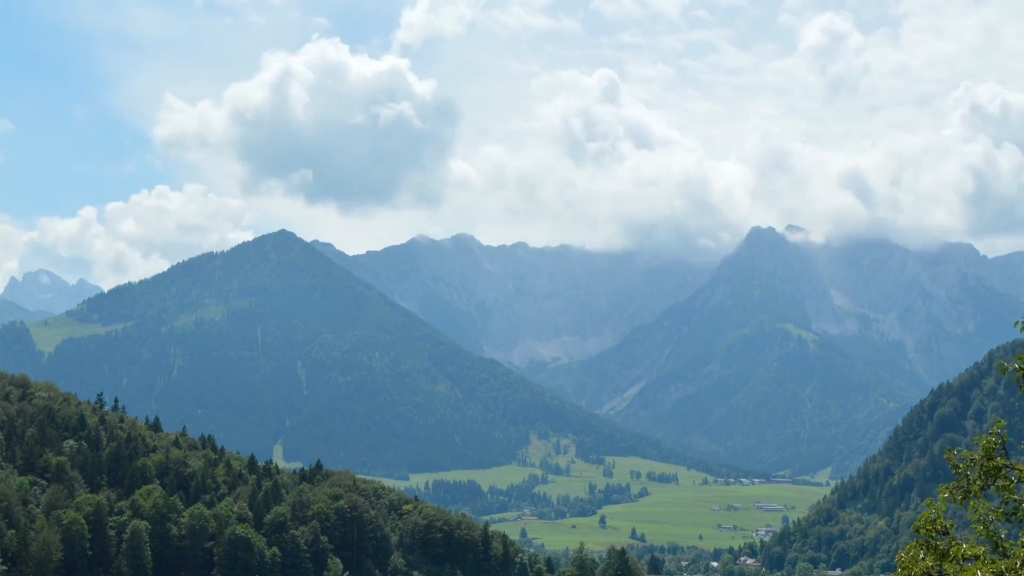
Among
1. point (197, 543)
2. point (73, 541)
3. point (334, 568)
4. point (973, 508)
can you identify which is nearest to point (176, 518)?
point (197, 543)

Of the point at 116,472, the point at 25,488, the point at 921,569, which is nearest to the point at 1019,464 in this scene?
the point at 921,569

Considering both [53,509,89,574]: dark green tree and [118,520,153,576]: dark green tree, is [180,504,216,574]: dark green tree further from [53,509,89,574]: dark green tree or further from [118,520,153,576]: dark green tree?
[53,509,89,574]: dark green tree

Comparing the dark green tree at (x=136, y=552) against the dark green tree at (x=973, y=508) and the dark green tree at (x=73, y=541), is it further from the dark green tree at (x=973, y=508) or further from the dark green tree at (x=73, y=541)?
the dark green tree at (x=973, y=508)

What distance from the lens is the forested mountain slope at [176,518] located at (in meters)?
151

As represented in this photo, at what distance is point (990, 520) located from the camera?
133ft

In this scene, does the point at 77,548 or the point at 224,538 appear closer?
the point at 77,548

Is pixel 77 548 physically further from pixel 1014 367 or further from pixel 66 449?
pixel 1014 367

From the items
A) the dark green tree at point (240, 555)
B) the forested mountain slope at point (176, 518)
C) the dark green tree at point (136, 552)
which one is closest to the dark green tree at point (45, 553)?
the forested mountain slope at point (176, 518)

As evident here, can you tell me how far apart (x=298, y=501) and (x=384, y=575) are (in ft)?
58.1

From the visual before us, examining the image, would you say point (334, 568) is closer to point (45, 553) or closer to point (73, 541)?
point (73, 541)

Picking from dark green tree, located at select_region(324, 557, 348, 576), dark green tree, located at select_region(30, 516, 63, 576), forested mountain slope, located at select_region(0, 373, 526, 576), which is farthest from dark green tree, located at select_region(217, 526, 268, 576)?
dark green tree, located at select_region(30, 516, 63, 576)

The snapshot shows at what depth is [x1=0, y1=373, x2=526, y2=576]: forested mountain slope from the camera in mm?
151250

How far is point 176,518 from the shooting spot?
164375 mm

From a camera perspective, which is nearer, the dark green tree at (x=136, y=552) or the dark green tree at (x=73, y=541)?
the dark green tree at (x=73, y=541)
